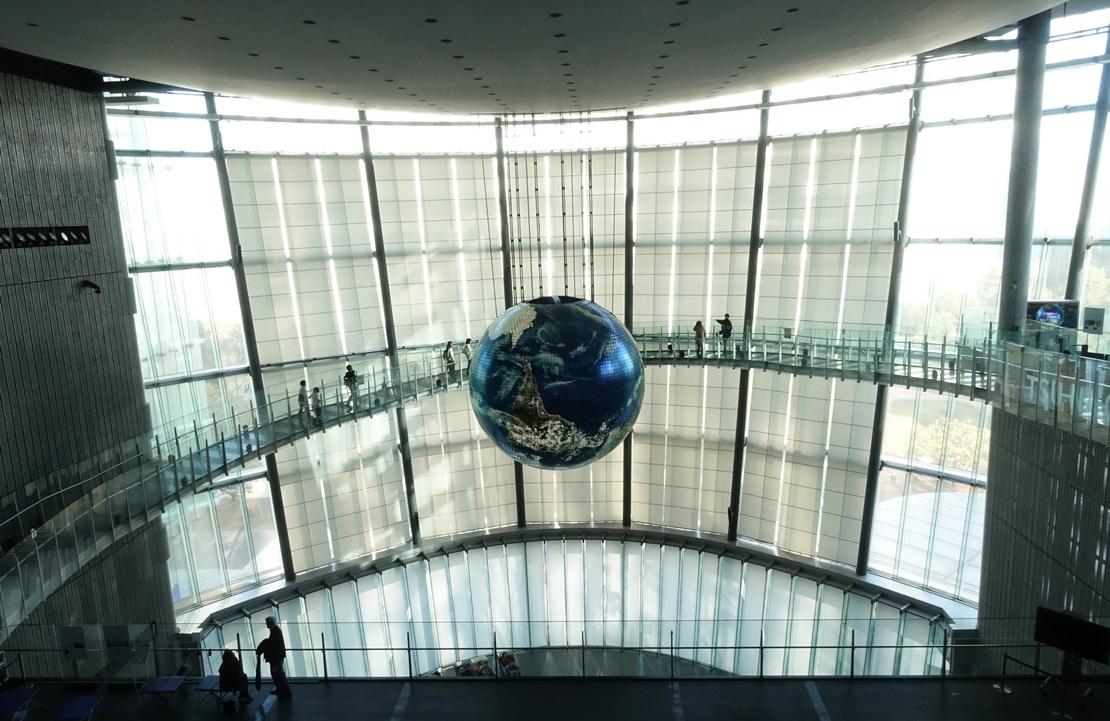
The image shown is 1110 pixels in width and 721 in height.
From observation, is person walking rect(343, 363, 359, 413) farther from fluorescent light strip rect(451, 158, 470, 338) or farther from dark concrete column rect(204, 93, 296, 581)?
fluorescent light strip rect(451, 158, 470, 338)

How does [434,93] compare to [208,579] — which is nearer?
[434,93]

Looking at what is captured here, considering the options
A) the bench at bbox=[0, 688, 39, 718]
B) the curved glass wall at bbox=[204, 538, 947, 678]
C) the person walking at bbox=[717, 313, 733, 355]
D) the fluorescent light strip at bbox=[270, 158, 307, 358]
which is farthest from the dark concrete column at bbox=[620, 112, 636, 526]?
the bench at bbox=[0, 688, 39, 718]

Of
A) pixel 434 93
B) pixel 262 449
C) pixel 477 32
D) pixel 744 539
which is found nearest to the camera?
pixel 477 32

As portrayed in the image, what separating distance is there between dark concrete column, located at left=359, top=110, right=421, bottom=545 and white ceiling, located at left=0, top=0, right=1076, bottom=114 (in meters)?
6.33

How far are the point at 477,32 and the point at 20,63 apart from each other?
29.3 feet

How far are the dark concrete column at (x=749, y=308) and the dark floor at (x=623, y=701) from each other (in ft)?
32.5

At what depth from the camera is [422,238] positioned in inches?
768

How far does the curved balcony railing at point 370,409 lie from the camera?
31.9 feet

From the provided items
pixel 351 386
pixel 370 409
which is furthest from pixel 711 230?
pixel 351 386

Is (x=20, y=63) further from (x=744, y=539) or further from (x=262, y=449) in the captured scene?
(x=744, y=539)

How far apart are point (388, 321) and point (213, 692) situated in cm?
1143

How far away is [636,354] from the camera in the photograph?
8.66 m

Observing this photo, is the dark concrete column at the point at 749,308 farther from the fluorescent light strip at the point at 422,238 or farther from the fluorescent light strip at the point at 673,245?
the fluorescent light strip at the point at 422,238

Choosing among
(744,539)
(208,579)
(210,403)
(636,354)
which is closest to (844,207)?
(744,539)
